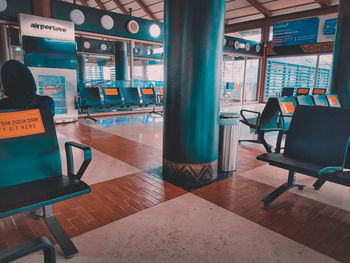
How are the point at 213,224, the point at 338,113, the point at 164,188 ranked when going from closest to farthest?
the point at 213,224 < the point at 338,113 < the point at 164,188

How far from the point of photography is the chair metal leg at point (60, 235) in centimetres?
158

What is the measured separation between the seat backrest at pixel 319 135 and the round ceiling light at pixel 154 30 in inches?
273

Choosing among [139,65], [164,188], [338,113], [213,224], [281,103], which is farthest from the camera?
[139,65]

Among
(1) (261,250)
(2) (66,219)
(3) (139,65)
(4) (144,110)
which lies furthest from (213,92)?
(3) (139,65)

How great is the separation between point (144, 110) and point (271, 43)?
743cm

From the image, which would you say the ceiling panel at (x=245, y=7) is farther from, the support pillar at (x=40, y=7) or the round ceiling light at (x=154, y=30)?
the support pillar at (x=40, y=7)

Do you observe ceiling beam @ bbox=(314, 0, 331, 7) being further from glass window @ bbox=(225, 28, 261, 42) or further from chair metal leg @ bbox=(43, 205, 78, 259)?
chair metal leg @ bbox=(43, 205, 78, 259)

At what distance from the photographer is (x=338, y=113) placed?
2.23 metres

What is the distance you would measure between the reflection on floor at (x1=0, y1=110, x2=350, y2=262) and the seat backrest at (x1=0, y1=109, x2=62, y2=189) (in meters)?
0.48

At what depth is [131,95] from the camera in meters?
7.10

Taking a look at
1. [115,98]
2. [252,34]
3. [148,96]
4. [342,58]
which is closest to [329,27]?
[252,34]

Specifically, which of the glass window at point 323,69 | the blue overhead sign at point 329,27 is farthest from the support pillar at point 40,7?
the glass window at point 323,69

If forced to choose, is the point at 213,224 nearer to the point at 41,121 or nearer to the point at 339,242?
the point at 339,242

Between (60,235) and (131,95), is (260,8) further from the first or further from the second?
(60,235)
